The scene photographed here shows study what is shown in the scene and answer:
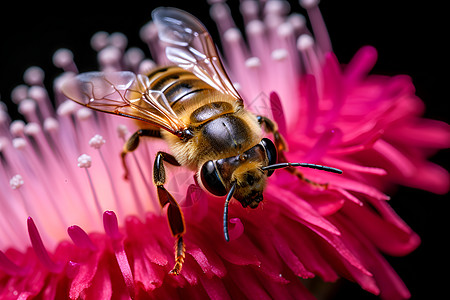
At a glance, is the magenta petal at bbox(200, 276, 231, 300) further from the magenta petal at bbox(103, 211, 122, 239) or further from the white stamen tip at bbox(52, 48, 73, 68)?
the white stamen tip at bbox(52, 48, 73, 68)

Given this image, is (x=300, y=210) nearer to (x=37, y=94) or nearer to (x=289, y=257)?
(x=289, y=257)

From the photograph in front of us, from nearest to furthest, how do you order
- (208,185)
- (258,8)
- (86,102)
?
(208,185)
(86,102)
(258,8)

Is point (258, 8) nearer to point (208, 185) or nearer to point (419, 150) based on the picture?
point (419, 150)

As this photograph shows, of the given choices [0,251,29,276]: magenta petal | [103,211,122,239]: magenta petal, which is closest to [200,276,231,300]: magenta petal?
[103,211,122,239]: magenta petal

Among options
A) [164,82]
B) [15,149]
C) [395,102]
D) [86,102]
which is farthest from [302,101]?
[15,149]

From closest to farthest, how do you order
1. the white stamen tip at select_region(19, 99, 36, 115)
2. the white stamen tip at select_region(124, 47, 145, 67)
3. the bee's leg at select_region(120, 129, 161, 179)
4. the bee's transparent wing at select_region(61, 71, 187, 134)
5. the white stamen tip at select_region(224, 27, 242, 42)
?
1. the bee's transparent wing at select_region(61, 71, 187, 134)
2. the bee's leg at select_region(120, 129, 161, 179)
3. the white stamen tip at select_region(19, 99, 36, 115)
4. the white stamen tip at select_region(224, 27, 242, 42)
5. the white stamen tip at select_region(124, 47, 145, 67)

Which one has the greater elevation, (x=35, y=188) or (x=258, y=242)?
(x=35, y=188)

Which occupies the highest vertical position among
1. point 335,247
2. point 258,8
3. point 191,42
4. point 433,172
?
point 191,42

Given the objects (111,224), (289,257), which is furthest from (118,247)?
(289,257)
